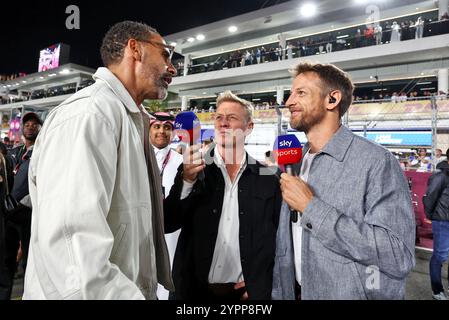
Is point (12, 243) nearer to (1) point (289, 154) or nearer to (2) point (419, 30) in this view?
(1) point (289, 154)

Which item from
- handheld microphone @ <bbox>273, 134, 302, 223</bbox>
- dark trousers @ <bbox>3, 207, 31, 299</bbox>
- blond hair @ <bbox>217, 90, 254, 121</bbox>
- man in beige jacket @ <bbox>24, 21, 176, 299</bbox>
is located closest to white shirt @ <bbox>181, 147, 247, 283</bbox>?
handheld microphone @ <bbox>273, 134, 302, 223</bbox>

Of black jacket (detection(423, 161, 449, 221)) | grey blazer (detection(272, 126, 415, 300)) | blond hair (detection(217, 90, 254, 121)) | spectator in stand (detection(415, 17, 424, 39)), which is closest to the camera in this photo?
grey blazer (detection(272, 126, 415, 300))

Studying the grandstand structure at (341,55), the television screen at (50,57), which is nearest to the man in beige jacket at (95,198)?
the grandstand structure at (341,55)

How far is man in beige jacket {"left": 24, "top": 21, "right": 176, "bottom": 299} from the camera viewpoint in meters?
1.04

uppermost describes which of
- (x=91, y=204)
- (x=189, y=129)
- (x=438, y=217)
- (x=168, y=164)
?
(x=189, y=129)

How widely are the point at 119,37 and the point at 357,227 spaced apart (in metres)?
1.57

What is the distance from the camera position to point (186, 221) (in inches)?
93.0

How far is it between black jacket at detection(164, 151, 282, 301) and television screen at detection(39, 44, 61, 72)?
49649 mm

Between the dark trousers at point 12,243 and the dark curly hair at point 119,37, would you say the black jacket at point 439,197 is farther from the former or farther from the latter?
the dark trousers at point 12,243

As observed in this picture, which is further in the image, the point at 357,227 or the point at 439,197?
the point at 439,197

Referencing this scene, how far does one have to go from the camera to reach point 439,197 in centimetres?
459

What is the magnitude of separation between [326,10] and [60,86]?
38.3 metres

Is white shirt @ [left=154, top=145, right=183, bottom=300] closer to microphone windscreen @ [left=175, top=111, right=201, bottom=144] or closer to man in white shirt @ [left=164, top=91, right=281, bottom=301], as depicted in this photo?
man in white shirt @ [left=164, top=91, right=281, bottom=301]

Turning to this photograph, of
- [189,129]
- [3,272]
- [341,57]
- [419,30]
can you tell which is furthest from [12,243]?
[419,30]
